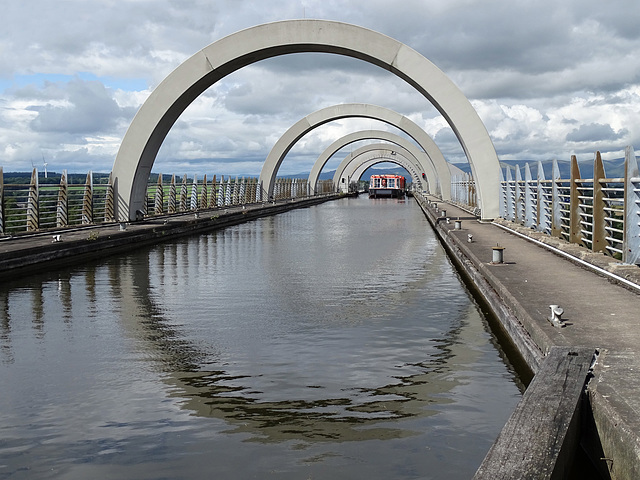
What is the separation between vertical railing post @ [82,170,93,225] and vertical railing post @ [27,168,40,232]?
3.35 meters

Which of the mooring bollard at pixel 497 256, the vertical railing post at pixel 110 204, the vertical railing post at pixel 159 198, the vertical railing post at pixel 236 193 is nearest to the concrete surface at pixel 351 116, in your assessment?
the vertical railing post at pixel 236 193

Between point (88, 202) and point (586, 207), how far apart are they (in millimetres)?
15879

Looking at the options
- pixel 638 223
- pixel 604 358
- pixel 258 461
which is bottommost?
pixel 258 461

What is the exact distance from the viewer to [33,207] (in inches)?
822

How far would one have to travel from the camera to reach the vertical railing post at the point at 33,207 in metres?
20.9

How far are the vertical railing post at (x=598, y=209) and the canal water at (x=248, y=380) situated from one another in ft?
9.30

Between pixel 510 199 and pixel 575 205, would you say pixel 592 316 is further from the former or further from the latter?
pixel 510 199

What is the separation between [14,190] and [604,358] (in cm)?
1848

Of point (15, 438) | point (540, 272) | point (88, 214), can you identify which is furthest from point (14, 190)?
point (15, 438)

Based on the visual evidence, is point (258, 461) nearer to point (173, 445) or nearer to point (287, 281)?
point (173, 445)

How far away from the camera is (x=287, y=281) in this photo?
12484 millimetres

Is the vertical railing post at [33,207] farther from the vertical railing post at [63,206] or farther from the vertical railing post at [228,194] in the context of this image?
the vertical railing post at [228,194]

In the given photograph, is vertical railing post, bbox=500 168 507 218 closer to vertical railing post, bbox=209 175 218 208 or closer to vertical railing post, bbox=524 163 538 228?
vertical railing post, bbox=524 163 538 228

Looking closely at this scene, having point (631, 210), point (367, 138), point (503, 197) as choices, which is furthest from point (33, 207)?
point (367, 138)
